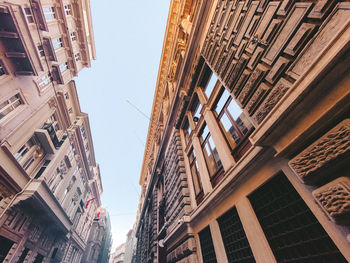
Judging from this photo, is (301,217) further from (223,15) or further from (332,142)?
(223,15)

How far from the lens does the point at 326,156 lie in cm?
206

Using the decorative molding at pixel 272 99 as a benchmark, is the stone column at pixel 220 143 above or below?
above

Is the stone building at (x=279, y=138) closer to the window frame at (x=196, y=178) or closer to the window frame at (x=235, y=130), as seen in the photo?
the window frame at (x=235, y=130)

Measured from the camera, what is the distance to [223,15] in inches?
215

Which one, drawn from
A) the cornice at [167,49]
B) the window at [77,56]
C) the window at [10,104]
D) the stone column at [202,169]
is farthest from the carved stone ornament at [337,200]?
the window at [77,56]

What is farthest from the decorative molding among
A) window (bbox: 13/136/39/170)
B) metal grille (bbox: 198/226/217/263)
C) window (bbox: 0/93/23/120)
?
window (bbox: 13/136/39/170)

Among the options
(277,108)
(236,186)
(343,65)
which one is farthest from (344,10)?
(236,186)

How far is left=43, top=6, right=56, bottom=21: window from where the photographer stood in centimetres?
1603

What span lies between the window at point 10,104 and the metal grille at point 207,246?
17.0 meters

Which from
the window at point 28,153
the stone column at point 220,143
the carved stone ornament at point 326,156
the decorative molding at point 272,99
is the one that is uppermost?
the window at point 28,153

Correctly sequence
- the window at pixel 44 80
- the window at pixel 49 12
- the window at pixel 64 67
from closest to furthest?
the window at pixel 44 80, the window at pixel 49 12, the window at pixel 64 67

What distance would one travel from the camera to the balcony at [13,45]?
988cm

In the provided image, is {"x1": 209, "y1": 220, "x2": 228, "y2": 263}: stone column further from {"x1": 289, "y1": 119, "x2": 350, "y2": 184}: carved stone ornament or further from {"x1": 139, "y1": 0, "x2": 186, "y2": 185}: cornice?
{"x1": 139, "y1": 0, "x2": 186, "y2": 185}: cornice

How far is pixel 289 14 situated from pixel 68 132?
2642 centimetres
